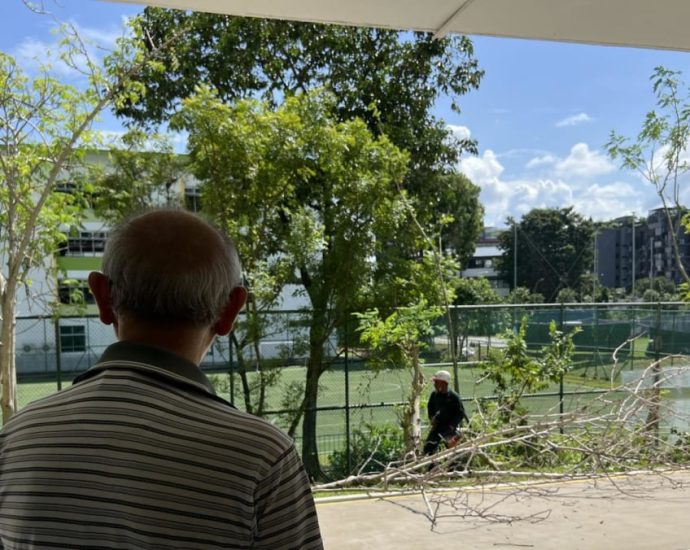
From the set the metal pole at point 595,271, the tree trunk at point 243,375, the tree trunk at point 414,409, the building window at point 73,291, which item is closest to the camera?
the building window at point 73,291

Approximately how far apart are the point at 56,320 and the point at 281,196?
2.94 m

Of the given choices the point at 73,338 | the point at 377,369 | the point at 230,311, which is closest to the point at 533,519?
the point at 377,369

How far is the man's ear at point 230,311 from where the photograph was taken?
0.92m

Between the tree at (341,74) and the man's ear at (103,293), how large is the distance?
8204 millimetres

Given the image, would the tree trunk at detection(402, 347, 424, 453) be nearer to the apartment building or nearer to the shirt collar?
the shirt collar

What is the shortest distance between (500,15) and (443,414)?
185 inches

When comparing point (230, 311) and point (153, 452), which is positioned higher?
point (230, 311)

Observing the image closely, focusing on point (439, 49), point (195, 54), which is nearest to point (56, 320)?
point (195, 54)

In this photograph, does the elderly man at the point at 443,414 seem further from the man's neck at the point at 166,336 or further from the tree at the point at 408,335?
the man's neck at the point at 166,336

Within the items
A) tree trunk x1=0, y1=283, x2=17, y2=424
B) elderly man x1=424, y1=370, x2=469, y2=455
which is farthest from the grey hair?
elderly man x1=424, y1=370, x2=469, y2=455

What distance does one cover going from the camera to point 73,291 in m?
5.31

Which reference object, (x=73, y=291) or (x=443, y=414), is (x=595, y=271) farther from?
(x=73, y=291)

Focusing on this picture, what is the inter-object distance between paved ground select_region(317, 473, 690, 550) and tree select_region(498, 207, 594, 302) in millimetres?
18072

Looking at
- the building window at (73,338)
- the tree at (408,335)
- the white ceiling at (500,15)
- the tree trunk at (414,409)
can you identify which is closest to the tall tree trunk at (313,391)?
the tree at (408,335)
